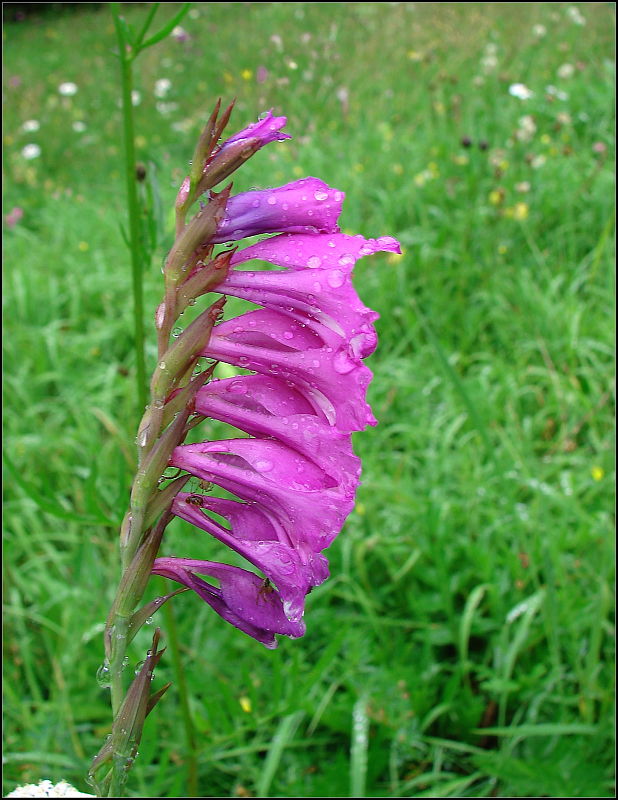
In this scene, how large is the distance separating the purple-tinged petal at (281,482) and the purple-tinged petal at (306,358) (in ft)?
0.20

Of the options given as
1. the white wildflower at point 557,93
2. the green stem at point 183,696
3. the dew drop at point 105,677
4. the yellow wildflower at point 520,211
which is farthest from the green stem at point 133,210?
the white wildflower at point 557,93

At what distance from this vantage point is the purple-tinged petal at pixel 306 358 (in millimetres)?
753

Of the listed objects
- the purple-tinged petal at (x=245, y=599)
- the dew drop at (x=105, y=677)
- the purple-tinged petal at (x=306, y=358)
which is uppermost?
the purple-tinged petal at (x=306, y=358)

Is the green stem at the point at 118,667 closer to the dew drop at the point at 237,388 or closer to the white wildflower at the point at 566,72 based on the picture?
the dew drop at the point at 237,388

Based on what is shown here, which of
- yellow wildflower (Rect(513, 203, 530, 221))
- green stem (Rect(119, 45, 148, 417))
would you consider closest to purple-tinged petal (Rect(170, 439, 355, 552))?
A: green stem (Rect(119, 45, 148, 417))

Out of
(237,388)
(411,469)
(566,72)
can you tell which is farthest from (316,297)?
(566,72)

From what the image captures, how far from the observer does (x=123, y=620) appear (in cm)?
83

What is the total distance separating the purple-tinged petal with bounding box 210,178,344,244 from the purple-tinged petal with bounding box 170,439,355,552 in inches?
8.5

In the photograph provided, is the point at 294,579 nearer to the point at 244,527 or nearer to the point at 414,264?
the point at 244,527

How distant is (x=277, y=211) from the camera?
77 centimetres

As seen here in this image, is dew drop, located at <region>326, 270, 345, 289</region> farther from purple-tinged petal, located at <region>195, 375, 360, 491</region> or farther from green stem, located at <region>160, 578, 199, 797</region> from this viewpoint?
green stem, located at <region>160, 578, 199, 797</region>

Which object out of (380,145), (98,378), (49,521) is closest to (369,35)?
(380,145)

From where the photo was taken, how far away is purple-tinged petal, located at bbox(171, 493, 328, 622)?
780mm

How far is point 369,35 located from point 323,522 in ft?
20.5
